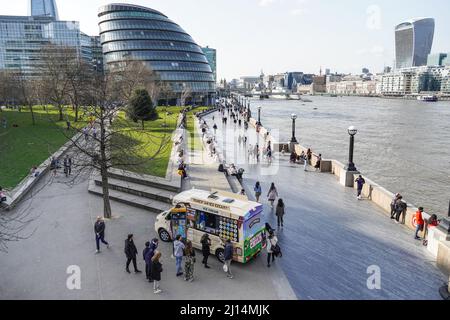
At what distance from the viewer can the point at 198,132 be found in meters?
39.3

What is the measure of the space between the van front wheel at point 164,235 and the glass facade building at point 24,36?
491ft

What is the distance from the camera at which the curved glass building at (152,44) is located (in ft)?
276

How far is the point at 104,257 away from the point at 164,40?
270ft

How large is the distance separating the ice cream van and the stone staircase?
10.3 feet

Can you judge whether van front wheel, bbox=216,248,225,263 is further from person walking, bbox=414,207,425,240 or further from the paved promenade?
person walking, bbox=414,207,425,240

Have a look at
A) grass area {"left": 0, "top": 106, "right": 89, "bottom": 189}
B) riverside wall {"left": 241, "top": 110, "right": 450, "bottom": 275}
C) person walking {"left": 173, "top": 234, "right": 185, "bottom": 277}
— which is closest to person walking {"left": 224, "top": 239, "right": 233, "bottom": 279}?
person walking {"left": 173, "top": 234, "right": 185, "bottom": 277}

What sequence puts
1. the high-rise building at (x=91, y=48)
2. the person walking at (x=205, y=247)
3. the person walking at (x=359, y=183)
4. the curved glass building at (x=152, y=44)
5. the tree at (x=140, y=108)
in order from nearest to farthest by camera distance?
1. the person walking at (x=205, y=247)
2. the person walking at (x=359, y=183)
3. the tree at (x=140, y=108)
4. the curved glass building at (x=152, y=44)
5. the high-rise building at (x=91, y=48)

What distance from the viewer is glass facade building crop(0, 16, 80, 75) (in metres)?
144

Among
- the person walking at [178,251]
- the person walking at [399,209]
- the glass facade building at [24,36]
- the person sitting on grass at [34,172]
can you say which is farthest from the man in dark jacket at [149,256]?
the glass facade building at [24,36]

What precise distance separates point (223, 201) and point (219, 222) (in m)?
0.66

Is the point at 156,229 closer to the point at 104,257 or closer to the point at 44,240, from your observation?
the point at 104,257

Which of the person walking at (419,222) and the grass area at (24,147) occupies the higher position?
the grass area at (24,147)

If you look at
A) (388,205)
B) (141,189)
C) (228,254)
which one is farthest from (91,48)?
(228,254)

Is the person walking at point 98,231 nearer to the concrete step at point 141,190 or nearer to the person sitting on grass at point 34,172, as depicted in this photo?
the concrete step at point 141,190
